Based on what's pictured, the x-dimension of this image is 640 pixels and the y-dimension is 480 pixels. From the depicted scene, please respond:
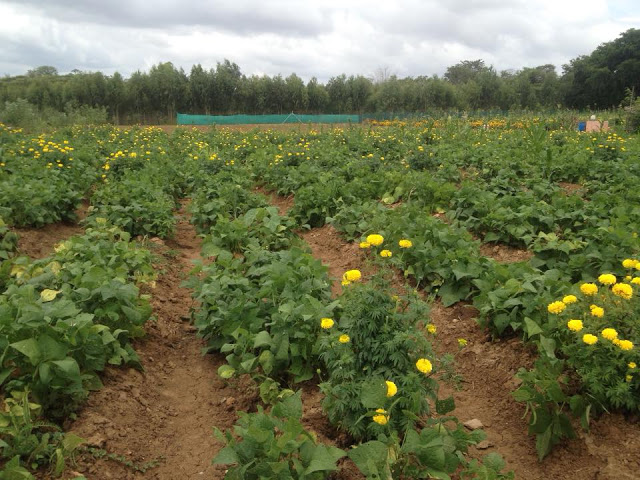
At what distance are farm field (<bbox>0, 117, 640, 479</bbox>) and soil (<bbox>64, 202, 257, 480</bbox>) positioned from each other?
0.05ft

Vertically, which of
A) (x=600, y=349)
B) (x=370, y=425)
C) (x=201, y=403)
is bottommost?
(x=201, y=403)

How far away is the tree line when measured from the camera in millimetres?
44500

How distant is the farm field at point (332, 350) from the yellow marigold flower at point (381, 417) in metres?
0.01

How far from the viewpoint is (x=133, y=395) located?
3602 millimetres

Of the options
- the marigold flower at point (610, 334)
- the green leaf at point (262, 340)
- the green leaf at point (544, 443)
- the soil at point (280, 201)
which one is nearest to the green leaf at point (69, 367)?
the green leaf at point (262, 340)

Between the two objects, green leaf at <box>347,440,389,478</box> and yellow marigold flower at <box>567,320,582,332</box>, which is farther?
yellow marigold flower at <box>567,320,582,332</box>

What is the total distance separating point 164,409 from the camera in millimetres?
3656

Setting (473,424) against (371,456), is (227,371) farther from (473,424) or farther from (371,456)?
(473,424)

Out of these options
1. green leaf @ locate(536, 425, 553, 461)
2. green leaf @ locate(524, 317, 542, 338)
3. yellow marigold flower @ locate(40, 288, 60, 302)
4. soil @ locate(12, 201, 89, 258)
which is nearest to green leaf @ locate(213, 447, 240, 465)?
green leaf @ locate(536, 425, 553, 461)

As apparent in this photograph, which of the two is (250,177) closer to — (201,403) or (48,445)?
(201,403)

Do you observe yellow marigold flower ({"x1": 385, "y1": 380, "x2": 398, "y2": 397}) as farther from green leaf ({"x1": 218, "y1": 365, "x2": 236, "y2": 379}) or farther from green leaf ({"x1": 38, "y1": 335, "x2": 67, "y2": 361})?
green leaf ({"x1": 38, "y1": 335, "x2": 67, "y2": 361})

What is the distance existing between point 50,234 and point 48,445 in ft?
17.6

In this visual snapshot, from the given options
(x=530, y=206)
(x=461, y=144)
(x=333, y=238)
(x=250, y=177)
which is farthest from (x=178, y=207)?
(x=461, y=144)

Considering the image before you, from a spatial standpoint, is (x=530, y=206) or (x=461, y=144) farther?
(x=461, y=144)
